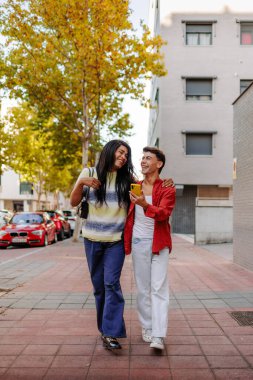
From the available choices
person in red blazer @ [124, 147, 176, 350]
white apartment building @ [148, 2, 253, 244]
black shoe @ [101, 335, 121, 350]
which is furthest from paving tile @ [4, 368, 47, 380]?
white apartment building @ [148, 2, 253, 244]

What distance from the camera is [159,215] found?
171 inches

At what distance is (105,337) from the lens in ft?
15.0

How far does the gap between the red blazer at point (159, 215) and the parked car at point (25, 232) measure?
1494 cm

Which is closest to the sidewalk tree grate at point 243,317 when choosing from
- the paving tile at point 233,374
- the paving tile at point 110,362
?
the paving tile at point 233,374

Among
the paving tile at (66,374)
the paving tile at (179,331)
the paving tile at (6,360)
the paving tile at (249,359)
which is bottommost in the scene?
the paving tile at (6,360)

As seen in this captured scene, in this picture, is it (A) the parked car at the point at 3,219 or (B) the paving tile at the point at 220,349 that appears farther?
(A) the parked car at the point at 3,219

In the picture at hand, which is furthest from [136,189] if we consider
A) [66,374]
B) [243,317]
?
[243,317]

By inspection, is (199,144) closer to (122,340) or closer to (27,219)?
(27,219)

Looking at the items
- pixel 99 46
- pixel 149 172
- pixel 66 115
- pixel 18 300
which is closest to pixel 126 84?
pixel 99 46

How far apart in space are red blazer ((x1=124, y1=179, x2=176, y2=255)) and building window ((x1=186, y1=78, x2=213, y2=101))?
80.2ft

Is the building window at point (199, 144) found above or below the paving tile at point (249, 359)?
above

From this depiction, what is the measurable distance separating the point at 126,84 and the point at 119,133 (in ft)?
20.3

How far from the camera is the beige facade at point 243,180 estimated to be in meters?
10.6

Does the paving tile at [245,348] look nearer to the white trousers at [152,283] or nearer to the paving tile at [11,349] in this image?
the white trousers at [152,283]
